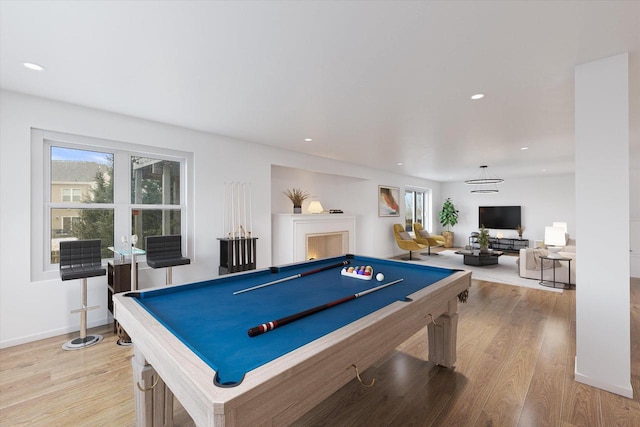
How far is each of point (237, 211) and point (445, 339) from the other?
329 centimetres

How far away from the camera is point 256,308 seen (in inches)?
66.1

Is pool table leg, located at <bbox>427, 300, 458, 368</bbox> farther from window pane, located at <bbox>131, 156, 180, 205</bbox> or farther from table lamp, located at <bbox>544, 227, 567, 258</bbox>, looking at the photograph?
table lamp, located at <bbox>544, 227, 567, 258</bbox>

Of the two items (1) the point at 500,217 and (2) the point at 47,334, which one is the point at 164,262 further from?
(1) the point at 500,217

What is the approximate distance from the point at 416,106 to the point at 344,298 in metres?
2.33

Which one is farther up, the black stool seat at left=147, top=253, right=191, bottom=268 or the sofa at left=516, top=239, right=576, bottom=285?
the black stool seat at left=147, top=253, right=191, bottom=268

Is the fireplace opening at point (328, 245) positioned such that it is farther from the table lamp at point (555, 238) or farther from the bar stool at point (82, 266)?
the bar stool at point (82, 266)

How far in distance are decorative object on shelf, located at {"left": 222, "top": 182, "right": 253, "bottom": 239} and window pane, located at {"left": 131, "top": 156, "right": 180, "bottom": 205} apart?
0.68 metres

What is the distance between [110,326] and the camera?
3.36 metres

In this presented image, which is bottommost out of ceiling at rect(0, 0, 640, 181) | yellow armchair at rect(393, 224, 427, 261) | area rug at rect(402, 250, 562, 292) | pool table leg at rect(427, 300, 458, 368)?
area rug at rect(402, 250, 562, 292)

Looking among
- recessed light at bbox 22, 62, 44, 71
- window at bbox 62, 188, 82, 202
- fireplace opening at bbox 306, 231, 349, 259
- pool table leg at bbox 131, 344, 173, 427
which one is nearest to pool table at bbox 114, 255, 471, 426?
pool table leg at bbox 131, 344, 173, 427

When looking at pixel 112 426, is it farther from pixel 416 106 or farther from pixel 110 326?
pixel 416 106

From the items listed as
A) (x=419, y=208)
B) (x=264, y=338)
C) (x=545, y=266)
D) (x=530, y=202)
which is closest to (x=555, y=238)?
(x=545, y=266)

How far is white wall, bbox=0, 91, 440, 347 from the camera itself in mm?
2818

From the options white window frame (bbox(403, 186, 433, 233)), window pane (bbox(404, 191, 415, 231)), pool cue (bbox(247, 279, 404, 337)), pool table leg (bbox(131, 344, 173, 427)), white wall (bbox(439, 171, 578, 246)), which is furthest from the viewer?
white window frame (bbox(403, 186, 433, 233))
